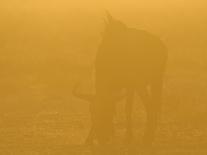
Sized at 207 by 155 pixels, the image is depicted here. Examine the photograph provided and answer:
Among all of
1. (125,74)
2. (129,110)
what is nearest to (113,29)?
(125,74)

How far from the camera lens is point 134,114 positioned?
19.5 m

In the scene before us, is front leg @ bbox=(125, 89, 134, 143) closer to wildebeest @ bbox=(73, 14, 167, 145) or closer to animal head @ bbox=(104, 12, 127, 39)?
wildebeest @ bbox=(73, 14, 167, 145)

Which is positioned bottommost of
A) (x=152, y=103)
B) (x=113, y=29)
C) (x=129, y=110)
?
(x=152, y=103)

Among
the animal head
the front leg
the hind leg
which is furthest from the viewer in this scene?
the hind leg

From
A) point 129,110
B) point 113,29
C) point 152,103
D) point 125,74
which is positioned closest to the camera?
point 125,74

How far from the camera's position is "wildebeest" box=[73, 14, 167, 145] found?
15.0 m

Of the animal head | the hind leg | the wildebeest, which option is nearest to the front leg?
the wildebeest

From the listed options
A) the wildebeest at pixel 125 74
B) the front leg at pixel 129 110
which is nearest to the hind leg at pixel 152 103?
the wildebeest at pixel 125 74

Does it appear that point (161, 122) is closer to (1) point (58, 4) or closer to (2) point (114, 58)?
(2) point (114, 58)

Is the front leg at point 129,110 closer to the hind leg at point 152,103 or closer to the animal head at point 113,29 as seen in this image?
the hind leg at point 152,103

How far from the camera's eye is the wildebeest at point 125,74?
15.0 metres

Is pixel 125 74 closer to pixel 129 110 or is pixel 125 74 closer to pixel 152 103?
pixel 129 110

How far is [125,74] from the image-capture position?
15500 mm

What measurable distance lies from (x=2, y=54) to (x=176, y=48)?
6008 millimetres
